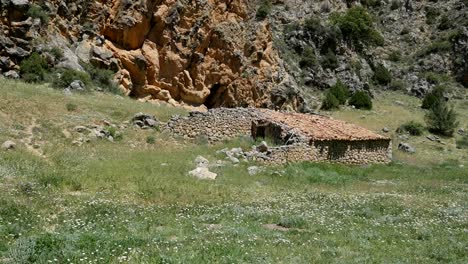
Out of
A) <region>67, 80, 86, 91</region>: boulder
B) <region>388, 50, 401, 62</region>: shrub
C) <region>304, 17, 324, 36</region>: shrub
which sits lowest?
<region>67, 80, 86, 91</region>: boulder

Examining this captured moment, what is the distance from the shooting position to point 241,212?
13.7 metres

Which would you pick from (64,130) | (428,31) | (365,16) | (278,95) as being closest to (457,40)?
(428,31)

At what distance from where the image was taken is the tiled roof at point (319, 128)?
2638 cm

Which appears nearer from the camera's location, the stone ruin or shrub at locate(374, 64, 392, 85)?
the stone ruin

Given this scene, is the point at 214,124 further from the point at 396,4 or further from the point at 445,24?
the point at 396,4

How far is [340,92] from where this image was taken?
5300cm

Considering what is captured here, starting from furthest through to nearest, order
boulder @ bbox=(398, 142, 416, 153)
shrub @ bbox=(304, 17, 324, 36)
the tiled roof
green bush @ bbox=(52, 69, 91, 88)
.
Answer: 1. shrub @ bbox=(304, 17, 324, 36)
2. boulder @ bbox=(398, 142, 416, 153)
3. green bush @ bbox=(52, 69, 91, 88)
4. the tiled roof

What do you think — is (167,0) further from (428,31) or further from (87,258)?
(428,31)

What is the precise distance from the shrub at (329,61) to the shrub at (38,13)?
110ft

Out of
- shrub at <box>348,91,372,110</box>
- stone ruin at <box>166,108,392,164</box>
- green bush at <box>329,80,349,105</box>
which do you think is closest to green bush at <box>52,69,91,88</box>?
stone ruin at <box>166,108,392,164</box>

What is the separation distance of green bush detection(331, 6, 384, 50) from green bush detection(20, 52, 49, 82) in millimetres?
40653

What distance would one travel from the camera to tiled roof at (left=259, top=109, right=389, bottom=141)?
2638 cm

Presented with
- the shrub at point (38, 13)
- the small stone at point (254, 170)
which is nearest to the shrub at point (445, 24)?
the shrub at point (38, 13)

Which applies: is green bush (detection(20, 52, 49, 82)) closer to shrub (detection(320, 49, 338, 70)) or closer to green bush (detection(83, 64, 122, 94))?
green bush (detection(83, 64, 122, 94))
